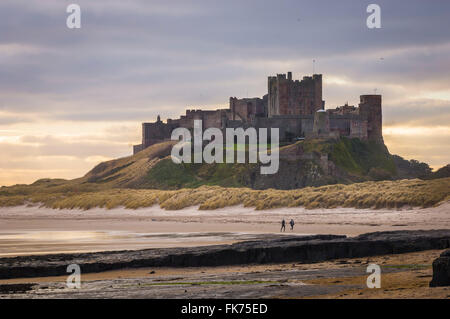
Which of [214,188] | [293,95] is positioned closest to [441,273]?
[214,188]

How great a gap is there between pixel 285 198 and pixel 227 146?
46.9 metres

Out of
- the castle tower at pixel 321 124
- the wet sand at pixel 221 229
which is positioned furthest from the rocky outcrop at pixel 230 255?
the castle tower at pixel 321 124

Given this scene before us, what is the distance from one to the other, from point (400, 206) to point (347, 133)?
63077 millimetres

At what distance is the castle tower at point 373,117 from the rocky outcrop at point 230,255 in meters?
84.6

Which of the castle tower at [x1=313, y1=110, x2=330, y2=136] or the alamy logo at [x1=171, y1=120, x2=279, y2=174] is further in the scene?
the castle tower at [x1=313, y1=110, x2=330, y2=136]

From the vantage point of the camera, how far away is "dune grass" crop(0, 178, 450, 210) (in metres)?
43.1

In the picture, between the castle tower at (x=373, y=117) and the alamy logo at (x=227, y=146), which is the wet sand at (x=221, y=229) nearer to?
the alamy logo at (x=227, y=146)

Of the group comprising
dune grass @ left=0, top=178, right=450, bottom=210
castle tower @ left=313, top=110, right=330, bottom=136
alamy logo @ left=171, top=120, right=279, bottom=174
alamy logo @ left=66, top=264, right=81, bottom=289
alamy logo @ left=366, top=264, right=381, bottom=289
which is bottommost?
alamy logo @ left=66, top=264, right=81, bottom=289

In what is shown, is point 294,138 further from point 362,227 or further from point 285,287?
point 285,287

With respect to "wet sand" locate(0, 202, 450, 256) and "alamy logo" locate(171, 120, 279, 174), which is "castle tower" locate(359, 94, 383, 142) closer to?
"alamy logo" locate(171, 120, 279, 174)

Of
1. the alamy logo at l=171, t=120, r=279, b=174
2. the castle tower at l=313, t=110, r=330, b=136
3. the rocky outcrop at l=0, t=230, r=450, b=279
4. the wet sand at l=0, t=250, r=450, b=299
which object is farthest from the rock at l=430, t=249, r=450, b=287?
the castle tower at l=313, t=110, r=330, b=136

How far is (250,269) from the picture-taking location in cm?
1934

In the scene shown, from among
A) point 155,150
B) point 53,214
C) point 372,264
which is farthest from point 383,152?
point 372,264

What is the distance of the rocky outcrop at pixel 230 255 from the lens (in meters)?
19.0
